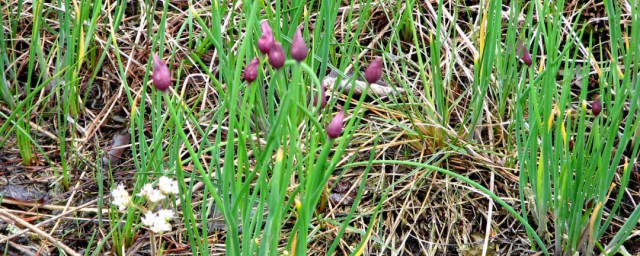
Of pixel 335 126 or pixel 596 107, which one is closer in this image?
pixel 335 126

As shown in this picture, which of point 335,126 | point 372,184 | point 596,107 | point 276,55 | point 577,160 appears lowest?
point 372,184

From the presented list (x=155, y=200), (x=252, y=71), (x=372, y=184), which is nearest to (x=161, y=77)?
(x=252, y=71)

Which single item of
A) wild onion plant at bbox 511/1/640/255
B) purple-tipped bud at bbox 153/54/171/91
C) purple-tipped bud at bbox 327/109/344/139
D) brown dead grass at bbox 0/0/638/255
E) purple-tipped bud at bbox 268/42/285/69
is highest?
purple-tipped bud at bbox 268/42/285/69

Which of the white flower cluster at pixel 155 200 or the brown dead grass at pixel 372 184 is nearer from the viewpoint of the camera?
the white flower cluster at pixel 155 200

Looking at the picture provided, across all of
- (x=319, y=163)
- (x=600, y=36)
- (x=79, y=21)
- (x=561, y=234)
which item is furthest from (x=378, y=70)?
(x=600, y=36)

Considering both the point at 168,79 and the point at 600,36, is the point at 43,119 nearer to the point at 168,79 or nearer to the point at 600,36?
the point at 168,79

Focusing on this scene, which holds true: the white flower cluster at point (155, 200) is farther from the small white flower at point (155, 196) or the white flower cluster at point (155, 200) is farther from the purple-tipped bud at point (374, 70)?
the purple-tipped bud at point (374, 70)

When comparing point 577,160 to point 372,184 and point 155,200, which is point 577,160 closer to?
point 372,184

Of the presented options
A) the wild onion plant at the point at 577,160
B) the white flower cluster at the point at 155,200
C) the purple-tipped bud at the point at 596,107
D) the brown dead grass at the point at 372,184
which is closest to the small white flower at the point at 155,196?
the white flower cluster at the point at 155,200

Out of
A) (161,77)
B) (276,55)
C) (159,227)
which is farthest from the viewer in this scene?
(159,227)

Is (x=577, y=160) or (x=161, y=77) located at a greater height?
(x=161, y=77)

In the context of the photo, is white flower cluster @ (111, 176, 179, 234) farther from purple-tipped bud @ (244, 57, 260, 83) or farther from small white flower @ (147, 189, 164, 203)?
purple-tipped bud @ (244, 57, 260, 83)

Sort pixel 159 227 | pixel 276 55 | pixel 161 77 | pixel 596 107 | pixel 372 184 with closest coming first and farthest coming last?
1. pixel 276 55
2. pixel 161 77
3. pixel 159 227
4. pixel 596 107
5. pixel 372 184

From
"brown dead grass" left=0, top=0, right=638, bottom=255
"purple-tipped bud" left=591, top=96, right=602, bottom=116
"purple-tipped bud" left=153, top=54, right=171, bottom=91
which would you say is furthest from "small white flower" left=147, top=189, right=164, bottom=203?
"purple-tipped bud" left=591, top=96, right=602, bottom=116
